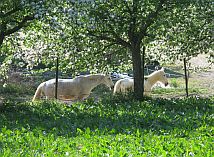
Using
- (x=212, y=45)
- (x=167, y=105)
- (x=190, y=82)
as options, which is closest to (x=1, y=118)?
(x=167, y=105)

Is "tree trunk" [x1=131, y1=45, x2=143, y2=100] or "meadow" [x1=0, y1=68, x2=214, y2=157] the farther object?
"tree trunk" [x1=131, y1=45, x2=143, y2=100]

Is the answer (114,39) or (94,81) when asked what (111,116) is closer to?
(114,39)

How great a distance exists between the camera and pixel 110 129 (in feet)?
31.7

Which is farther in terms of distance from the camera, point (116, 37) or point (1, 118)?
Result: point (116, 37)

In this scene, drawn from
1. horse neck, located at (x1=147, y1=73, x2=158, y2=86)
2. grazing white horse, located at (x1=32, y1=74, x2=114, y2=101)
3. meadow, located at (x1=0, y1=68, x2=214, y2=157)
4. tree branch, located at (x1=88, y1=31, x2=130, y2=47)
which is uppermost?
tree branch, located at (x1=88, y1=31, x2=130, y2=47)

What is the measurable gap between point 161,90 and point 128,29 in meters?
9.97

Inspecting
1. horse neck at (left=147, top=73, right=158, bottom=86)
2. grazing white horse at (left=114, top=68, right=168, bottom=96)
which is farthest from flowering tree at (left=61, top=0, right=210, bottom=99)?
horse neck at (left=147, top=73, right=158, bottom=86)

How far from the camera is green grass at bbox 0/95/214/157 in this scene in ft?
24.1

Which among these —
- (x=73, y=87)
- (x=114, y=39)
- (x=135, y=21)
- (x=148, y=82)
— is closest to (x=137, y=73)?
(x=114, y=39)

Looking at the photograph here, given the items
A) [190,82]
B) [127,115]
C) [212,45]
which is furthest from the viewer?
[190,82]

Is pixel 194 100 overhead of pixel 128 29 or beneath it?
beneath

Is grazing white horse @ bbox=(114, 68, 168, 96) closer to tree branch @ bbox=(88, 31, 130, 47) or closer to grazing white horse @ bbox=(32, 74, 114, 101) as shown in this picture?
grazing white horse @ bbox=(32, 74, 114, 101)

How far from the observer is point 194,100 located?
15453 mm

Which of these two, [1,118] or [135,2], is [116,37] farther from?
[1,118]
